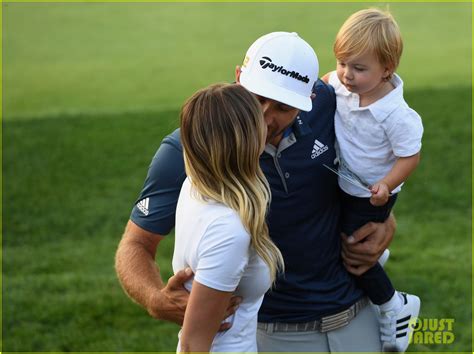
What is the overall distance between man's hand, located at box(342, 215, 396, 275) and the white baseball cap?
Result: 64 cm

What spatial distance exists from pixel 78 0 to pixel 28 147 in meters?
6.90

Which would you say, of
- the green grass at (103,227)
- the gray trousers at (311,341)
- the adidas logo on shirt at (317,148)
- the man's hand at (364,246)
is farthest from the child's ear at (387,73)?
the green grass at (103,227)

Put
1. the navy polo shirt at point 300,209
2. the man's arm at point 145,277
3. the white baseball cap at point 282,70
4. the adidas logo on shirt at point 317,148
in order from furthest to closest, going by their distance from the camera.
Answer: the adidas logo on shirt at point 317,148 → the navy polo shirt at point 300,209 → the white baseball cap at point 282,70 → the man's arm at point 145,277

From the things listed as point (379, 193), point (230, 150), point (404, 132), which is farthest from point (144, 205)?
point (404, 132)

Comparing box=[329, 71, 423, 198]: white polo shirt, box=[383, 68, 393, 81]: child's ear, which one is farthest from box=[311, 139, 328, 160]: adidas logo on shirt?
box=[383, 68, 393, 81]: child's ear

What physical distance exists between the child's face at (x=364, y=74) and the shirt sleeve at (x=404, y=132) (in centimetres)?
14

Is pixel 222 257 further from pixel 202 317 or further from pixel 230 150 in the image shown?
pixel 230 150

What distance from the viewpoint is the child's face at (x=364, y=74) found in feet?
11.6

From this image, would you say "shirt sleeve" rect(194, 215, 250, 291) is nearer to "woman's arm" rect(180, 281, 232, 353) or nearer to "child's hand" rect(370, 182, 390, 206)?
"woman's arm" rect(180, 281, 232, 353)

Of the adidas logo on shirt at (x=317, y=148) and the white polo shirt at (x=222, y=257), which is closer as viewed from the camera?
the white polo shirt at (x=222, y=257)

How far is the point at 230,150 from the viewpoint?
2.65 meters

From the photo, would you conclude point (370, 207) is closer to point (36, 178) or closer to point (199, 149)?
point (199, 149)

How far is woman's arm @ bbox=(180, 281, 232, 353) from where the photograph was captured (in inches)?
105

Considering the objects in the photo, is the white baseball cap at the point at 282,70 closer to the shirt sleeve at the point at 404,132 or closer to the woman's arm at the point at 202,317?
the shirt sleeve at the point at 404,132
